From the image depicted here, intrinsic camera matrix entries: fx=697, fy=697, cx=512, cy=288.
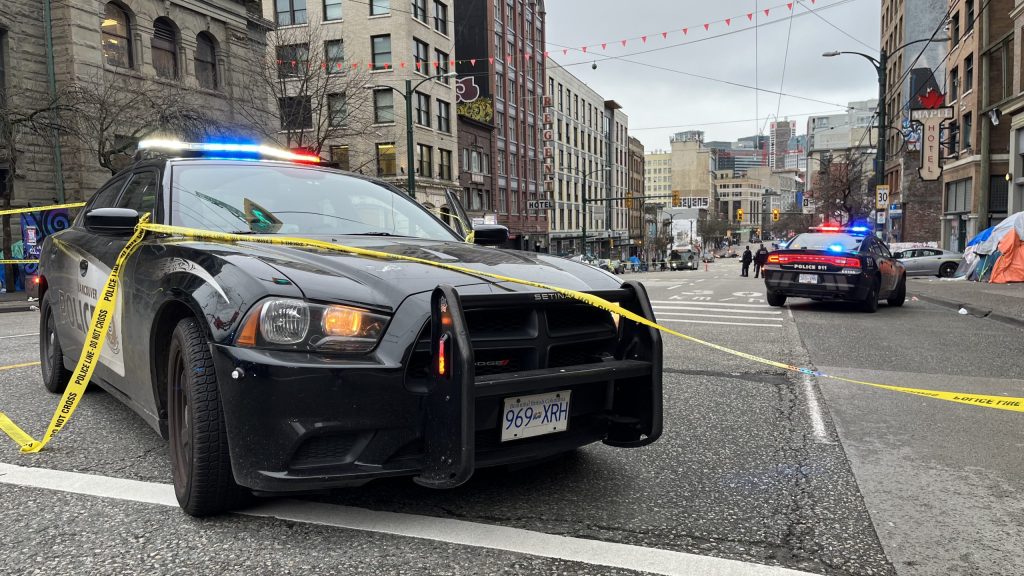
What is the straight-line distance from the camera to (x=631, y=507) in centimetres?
311

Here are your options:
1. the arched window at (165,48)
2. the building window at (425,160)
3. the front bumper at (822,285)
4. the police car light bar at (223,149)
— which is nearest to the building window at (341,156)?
the building window at (425,160)

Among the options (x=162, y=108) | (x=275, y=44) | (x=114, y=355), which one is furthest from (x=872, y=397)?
(x=275, y=44)

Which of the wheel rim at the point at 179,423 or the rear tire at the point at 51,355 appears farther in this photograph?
the rear tire at the point at 51,355

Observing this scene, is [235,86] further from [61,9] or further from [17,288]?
[17,288]

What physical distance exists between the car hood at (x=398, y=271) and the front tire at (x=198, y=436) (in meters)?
0.46

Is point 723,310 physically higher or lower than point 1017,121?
lower

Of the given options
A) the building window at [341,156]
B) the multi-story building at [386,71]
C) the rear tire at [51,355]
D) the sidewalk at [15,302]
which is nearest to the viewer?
the rear tire at [51,355]

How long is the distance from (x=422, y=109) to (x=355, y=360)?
39.8m

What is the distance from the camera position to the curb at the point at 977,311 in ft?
34.7

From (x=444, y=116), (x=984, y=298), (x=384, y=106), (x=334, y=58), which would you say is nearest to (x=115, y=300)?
(x=984, y=298)

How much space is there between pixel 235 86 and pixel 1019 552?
95.6 ft

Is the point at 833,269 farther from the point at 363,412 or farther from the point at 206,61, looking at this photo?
the point at 206,61

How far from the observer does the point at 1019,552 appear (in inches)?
107

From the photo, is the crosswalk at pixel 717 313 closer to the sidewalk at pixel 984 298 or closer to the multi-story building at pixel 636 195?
the sidewalk at pixel 984 298
